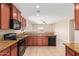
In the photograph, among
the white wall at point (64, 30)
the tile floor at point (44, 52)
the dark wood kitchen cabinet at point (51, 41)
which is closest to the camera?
the tile floor at point (44, 52)

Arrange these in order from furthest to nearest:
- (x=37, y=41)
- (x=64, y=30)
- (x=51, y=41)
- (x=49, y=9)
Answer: (x=64, y=30), (x=37, y=41), (x=51, y=41), (x=49, y=9)

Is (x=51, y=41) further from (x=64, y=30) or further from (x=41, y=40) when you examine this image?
(x=64, y=30)

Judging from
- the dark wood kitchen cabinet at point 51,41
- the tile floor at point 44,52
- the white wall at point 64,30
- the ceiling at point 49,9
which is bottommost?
the tile floor at point 44,52

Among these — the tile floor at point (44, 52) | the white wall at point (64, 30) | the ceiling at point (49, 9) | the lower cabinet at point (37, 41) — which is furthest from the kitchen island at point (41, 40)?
the white wall at point (64, 30)

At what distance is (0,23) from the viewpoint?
375 centimetres

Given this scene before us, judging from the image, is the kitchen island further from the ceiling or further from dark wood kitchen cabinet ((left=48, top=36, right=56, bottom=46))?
the ceiling

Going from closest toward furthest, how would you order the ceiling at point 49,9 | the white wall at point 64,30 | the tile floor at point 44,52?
the ceiling at point 49,9
the tile floor at point 44,52
the white wall at point 64,30

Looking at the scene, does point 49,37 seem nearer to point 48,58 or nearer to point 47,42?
point 47,42

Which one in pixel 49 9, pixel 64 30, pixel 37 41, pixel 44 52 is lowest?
pixel 44 52

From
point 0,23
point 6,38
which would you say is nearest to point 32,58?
point 0,23

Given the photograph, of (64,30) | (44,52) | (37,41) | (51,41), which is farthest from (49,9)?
(64,30)

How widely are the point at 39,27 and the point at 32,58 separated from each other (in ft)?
64.2

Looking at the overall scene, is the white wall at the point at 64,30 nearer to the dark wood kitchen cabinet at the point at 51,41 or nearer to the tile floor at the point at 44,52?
the dark wood kitchen cabinet at the point at 51,41

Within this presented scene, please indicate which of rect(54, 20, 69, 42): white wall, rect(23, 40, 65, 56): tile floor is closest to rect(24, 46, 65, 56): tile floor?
rect(23, 40, 65, 56): tile floor
